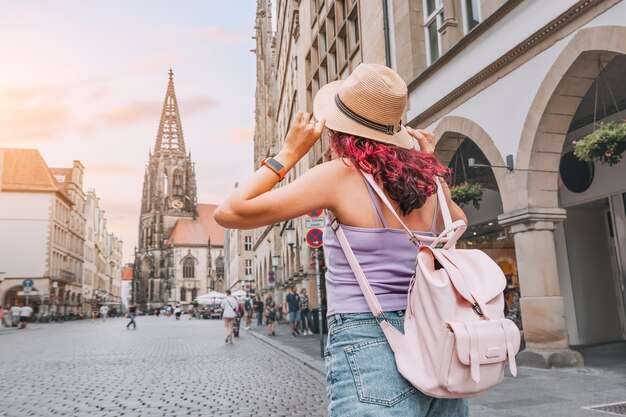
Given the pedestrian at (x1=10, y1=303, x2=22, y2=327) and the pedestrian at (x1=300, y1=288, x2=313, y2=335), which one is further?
the pedestrian at (x1=10, y1=303, x2=22, y2=327)

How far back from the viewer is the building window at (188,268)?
371 feet

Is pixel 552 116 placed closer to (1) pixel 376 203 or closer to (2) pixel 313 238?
(2) pixel 313 238

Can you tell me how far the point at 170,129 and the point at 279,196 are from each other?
126022 mm

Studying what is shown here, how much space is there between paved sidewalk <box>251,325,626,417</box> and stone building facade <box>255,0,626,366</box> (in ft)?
1.92

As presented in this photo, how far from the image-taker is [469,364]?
61.3 inches

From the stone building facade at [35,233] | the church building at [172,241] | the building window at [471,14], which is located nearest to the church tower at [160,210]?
→ the church building at [172,241]

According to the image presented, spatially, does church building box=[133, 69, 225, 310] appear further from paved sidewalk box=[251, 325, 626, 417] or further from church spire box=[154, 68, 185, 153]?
paved sidewalk box=[251, 325, 626, 417]

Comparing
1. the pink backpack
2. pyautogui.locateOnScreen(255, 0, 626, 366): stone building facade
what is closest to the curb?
pyautogui.locateOnScreen(255, 0, 626, 366): stone building facade

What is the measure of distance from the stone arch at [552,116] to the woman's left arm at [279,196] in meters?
7.60

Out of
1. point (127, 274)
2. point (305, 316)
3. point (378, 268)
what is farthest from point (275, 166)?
point (127, 274)

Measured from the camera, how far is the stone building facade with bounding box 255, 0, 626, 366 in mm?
8953

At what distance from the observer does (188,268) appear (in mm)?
113750

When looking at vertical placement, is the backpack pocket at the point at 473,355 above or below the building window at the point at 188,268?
below

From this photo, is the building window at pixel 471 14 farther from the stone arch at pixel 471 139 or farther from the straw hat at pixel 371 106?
the straw hat at pixel 371 106
